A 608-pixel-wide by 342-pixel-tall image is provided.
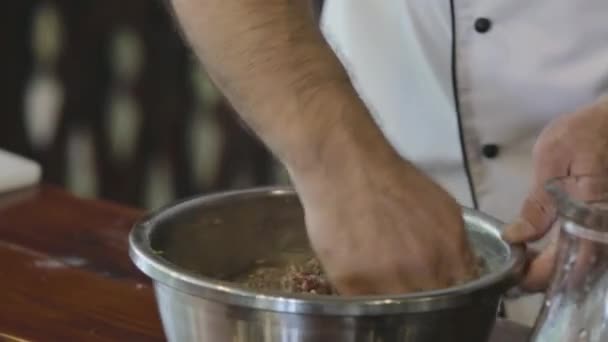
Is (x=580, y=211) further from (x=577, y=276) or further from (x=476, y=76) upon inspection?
(x=476, y=76)

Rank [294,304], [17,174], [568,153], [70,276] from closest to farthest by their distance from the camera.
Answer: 1. [294,304]
2. [568,153]
3. [70,276]
4. [17,174]

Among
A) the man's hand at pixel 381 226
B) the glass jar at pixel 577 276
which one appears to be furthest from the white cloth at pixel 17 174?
the glass jar at pixel 577 276

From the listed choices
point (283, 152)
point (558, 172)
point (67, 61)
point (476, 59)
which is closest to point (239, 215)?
point (283, 152)

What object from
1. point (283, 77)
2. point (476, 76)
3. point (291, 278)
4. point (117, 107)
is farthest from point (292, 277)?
point (117, 107)

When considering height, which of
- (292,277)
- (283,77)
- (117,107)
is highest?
(283,77)

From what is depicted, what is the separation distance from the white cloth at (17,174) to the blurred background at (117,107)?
787 millimetres

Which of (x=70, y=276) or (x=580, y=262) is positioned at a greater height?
(x=580, y=262)

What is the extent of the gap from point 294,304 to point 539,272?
7.1 inches

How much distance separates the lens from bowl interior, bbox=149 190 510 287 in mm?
773

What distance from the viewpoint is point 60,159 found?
7.01 ft

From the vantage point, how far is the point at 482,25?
1.07 metres

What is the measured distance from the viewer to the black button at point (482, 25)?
107 cm

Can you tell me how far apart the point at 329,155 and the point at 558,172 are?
0.23 meters

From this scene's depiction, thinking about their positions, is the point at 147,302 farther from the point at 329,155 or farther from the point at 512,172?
the point at 512,172
